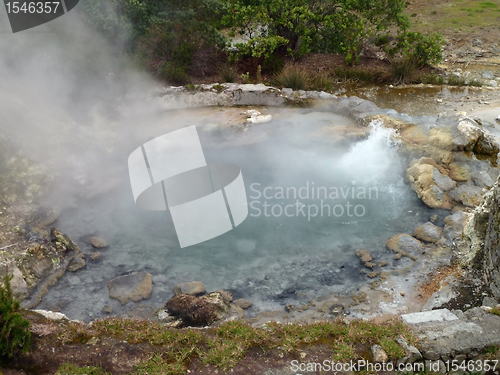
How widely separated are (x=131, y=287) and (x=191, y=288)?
0.73m

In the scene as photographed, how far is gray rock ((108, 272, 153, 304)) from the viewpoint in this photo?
5.13m

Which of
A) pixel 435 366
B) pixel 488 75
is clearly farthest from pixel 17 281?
pixel 488 75

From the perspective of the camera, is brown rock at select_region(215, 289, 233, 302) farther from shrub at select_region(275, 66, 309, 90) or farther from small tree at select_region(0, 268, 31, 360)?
shrub at select_region(275, 66, 309, 90)

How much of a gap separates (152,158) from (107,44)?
Answer: 3.82 meters

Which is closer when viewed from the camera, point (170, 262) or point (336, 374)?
point (336, 374)

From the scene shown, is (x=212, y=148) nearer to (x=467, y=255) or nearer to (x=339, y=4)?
(x=467, y=255)

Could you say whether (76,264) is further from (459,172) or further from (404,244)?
(459,172)

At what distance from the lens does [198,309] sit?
4672mm

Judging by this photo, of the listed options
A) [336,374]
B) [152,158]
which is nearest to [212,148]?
[152,158]

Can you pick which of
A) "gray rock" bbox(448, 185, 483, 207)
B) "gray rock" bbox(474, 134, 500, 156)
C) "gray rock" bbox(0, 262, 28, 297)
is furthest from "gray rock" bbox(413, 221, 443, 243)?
"gray rock" bbox(0, 262, 28, 297)

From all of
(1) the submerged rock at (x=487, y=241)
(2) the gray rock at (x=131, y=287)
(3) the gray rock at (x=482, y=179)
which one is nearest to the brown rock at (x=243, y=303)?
(2) the gray rock at (x=131, y=287)

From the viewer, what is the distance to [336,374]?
364 centimetres

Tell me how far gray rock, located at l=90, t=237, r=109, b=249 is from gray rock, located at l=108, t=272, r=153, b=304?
0.75 metres

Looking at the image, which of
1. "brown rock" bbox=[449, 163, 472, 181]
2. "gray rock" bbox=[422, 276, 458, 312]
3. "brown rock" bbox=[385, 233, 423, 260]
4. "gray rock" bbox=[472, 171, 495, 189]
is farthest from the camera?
"brown rock" bbox=[449, 163, 472, 181]
